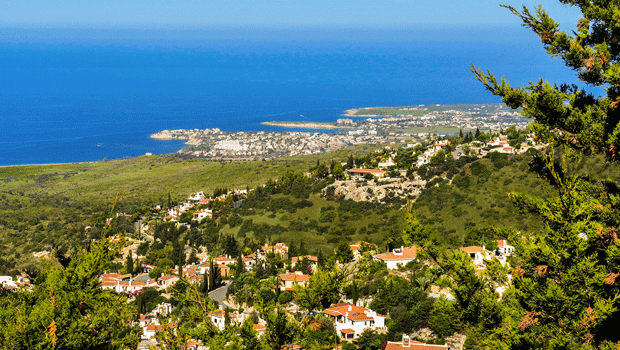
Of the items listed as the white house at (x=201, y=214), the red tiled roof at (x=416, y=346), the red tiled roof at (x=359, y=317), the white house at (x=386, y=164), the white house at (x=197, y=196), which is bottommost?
the white house at (x=197, y=196)

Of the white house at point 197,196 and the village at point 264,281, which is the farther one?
the white house at point 197,196

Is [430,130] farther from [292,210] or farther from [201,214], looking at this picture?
[201,214]

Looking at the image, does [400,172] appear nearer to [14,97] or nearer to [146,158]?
[146,158]

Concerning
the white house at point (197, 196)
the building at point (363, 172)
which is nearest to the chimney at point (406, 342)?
the building at point (363, 172)

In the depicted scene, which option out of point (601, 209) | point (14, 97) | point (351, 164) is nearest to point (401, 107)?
point (351, 164)

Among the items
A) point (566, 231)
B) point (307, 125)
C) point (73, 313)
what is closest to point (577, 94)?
point (566, 231)

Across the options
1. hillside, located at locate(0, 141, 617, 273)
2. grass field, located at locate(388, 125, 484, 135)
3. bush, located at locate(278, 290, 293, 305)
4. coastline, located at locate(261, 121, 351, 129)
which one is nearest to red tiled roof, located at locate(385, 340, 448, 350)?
bush, located at locate(278, 290, 293, 305)

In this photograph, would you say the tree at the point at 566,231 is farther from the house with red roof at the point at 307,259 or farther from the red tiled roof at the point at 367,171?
the red tiled roof at the point at 367,171
